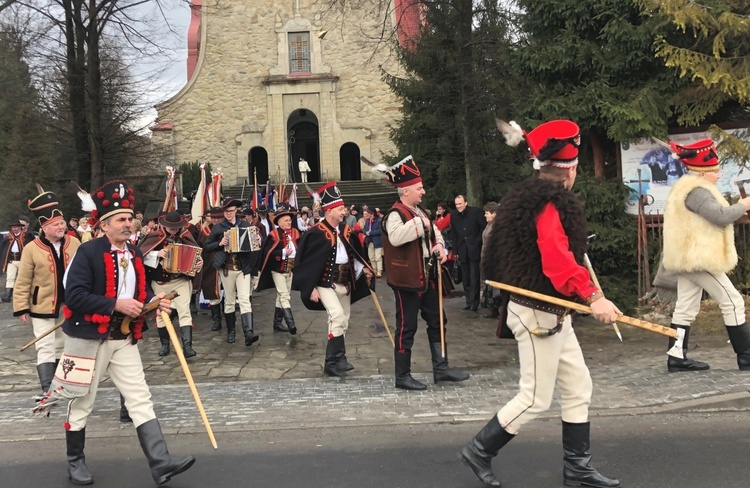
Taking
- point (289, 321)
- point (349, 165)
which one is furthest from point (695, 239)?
point (349, 165)

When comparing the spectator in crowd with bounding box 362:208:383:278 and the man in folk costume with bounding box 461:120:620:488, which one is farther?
the spectator in crowd with bounding box 362:208:383:278

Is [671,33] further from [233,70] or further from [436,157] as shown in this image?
[233,70]

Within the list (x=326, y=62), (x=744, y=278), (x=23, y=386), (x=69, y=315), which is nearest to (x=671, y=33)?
(x=744, y=278)

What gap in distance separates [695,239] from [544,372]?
3047 millimetres

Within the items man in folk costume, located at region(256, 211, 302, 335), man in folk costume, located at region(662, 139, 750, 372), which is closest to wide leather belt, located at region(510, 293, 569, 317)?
man in folk costume, located at region(662, 139, 750, 372)

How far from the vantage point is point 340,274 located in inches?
295

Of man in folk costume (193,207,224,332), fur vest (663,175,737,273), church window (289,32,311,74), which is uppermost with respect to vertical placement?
church window (289,32,311,74)

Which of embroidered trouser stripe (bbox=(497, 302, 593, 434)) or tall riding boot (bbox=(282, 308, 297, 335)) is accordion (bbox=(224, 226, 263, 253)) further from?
embroidered trouser stripe (bbox=(497, 302, 593, 434))

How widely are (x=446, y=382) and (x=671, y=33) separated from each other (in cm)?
588

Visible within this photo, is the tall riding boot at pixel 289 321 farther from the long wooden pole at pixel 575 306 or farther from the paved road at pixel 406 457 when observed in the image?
the long wooden pole at pixel 575 306

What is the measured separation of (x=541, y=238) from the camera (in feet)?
12.9

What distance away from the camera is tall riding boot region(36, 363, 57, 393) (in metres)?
6.60

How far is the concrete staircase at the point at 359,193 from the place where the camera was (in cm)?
2819

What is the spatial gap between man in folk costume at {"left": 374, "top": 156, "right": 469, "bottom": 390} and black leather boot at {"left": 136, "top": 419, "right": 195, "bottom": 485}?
2626 mm
